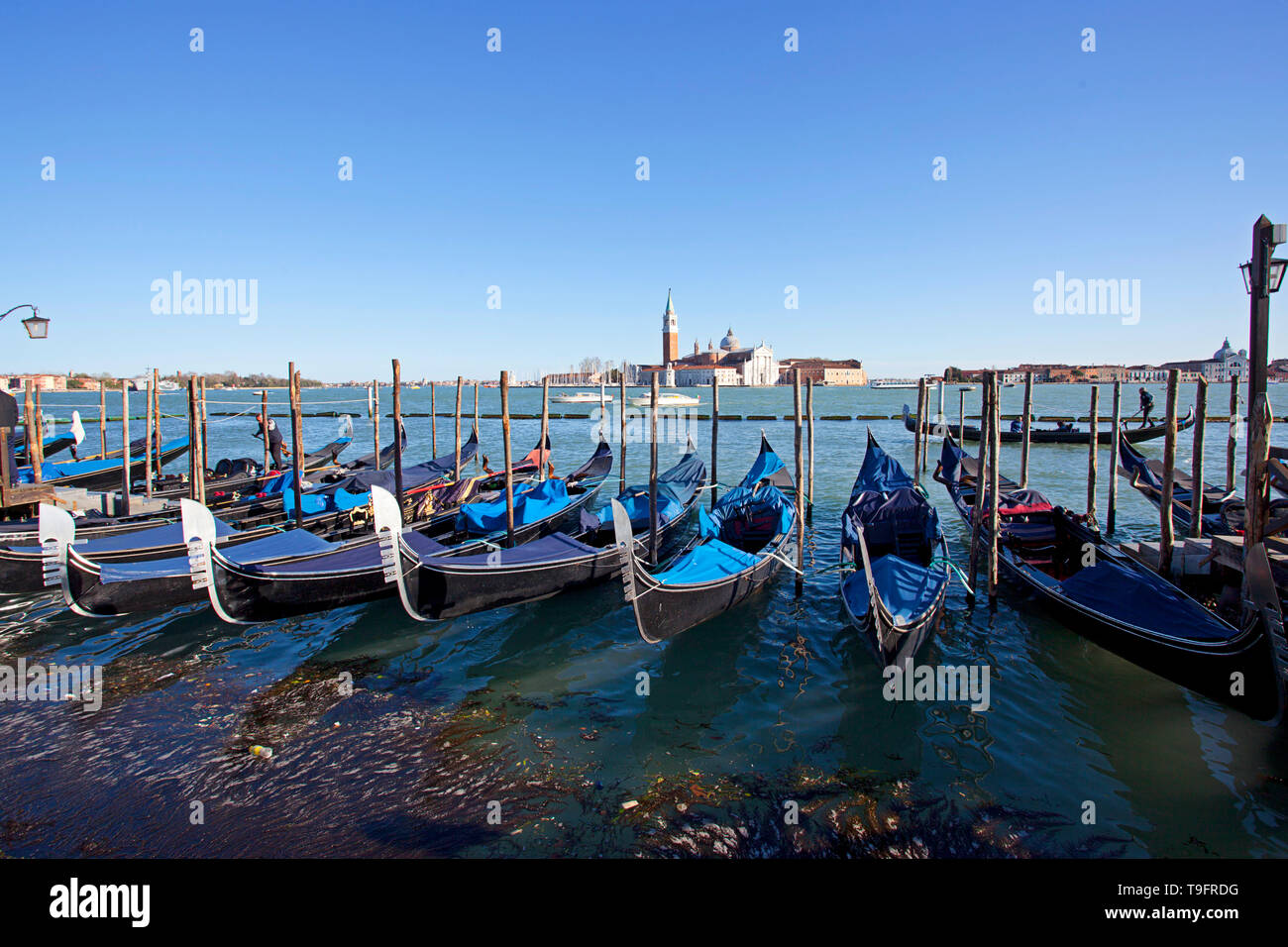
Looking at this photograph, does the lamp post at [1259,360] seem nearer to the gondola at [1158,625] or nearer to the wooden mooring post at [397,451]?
the gondola at [1158,625]

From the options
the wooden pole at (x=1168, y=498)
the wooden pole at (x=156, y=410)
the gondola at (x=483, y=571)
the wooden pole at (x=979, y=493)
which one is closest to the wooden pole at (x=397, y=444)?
the gondola at (x=483, y=571)

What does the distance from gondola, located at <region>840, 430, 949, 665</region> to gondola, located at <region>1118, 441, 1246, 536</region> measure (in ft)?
8.07

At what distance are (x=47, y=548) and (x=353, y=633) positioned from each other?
2.79 m

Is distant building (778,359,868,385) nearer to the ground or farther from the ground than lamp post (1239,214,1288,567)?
farther from the ground

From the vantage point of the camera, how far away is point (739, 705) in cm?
520

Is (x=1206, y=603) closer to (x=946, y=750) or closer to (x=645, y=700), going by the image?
(x=946, y=750)

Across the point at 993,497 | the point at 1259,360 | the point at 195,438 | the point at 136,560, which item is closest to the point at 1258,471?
the point at 1259,360

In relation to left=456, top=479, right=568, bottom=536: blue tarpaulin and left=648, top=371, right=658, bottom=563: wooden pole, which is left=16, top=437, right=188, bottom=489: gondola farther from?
left=648, top=371, right=658, bottom=563: wooden pole

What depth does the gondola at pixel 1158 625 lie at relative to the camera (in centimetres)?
416

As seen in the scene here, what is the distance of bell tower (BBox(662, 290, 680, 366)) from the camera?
105 m

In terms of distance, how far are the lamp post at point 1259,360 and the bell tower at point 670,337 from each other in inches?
3986

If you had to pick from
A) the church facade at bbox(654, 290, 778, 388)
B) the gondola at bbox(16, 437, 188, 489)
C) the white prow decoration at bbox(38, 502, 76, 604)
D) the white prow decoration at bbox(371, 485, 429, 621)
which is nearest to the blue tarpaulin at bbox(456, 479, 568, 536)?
the white prow decoration at bbox(371, 485, 429, 621)

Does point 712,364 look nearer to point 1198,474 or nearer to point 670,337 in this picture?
point 670,337
